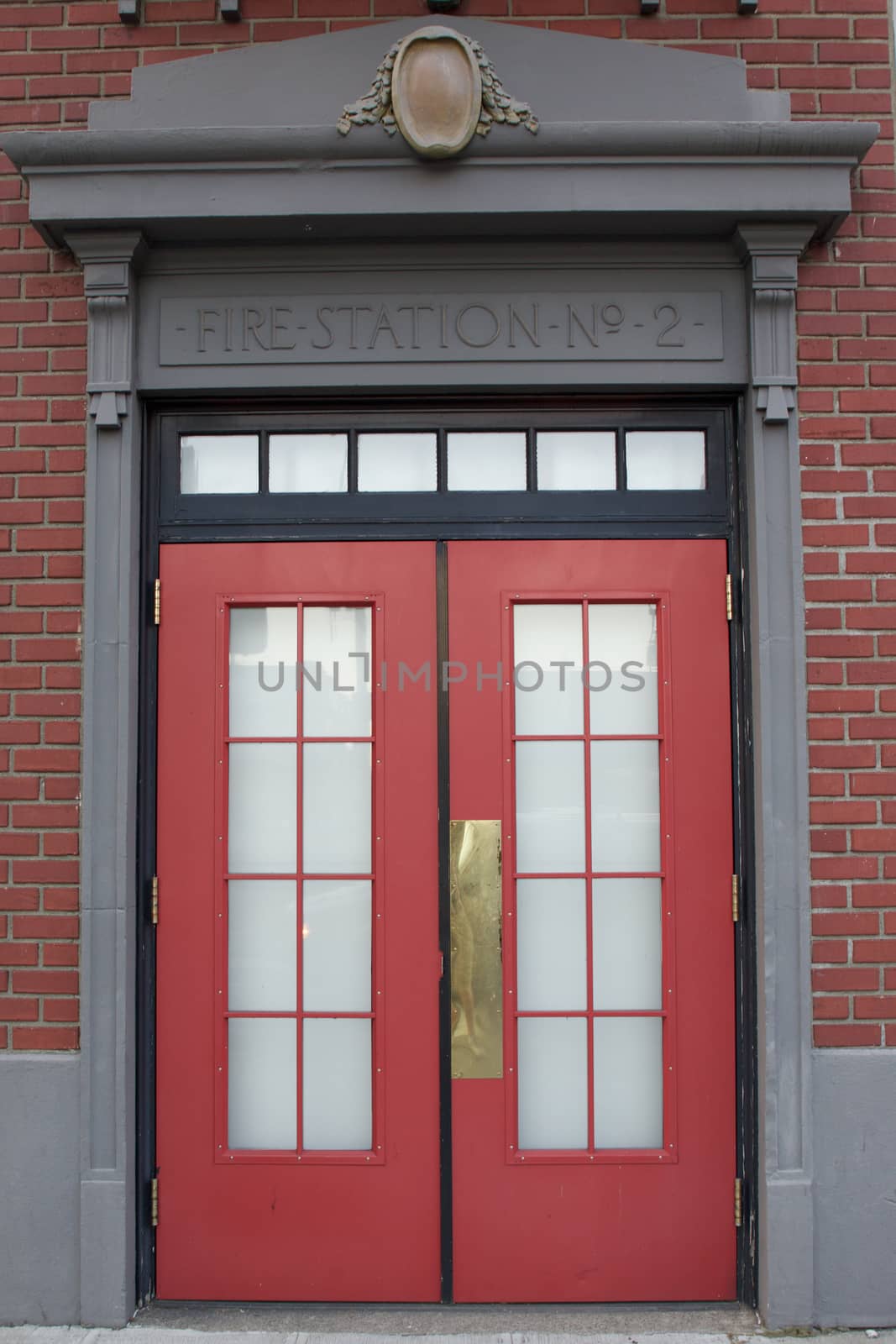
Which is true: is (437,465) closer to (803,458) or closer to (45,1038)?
(803,458)

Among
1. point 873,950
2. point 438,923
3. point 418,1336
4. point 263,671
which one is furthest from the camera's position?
point 263,671

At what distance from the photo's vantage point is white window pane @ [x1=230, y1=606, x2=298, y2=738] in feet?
11.4

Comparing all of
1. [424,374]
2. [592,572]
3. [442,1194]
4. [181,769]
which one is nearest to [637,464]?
[592,572]

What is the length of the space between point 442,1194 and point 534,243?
326 cm

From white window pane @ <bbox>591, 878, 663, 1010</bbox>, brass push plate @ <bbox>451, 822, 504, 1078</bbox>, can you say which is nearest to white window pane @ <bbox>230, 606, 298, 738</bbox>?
brass push plate @ <bbox>451, 822, 504, 1078</bbox>

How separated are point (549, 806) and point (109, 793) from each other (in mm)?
1501

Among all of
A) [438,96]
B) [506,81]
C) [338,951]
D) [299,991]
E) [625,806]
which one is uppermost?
[506,81]

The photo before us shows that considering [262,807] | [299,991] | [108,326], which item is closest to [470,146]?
[108,326]

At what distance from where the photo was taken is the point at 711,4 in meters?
3.42

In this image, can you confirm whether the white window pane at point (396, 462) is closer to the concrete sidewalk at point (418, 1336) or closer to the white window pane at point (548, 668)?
the white window pane at point (548, 668)

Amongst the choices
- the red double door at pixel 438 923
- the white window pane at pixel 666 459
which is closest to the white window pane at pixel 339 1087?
the red double door at pixel 438 923

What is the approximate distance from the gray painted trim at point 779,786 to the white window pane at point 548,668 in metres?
0.61

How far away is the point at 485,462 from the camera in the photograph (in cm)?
349

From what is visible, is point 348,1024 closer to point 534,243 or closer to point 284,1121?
point 284,1121
